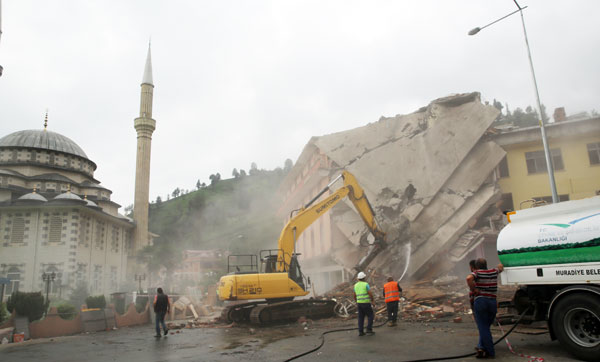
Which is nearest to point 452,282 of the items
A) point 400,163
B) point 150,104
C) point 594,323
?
point 400,163

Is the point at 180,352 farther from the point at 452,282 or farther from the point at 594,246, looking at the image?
the point at 452,282

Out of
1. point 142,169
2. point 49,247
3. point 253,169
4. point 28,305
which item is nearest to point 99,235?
point 49,247

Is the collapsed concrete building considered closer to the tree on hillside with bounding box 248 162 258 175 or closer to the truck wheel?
the truck wheel

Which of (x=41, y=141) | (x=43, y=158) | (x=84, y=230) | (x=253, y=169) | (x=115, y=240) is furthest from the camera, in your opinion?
(x=253, y=169)

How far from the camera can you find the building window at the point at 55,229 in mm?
33469

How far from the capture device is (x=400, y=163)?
20281 mm

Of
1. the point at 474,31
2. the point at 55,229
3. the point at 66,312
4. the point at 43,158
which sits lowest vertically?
the point at 66,312

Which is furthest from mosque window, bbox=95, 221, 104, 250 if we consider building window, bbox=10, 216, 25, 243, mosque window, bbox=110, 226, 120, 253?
building window, bbox=10, 216, 25, 243

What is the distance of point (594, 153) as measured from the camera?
1956 centimetres

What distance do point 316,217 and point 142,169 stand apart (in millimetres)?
35384

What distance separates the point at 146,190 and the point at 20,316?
109 ft

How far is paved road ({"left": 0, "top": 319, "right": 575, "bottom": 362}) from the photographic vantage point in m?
6.97

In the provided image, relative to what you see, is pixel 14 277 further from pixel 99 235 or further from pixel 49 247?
pixel 99 235

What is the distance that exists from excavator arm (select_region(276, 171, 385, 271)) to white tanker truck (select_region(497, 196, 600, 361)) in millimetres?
7640
